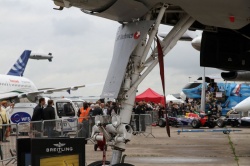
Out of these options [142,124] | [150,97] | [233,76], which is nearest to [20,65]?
[150,97]

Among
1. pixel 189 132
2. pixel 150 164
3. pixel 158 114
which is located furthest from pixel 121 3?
pixel 158 114

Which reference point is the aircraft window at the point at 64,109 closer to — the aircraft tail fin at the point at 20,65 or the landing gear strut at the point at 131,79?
the landing gear strut at the point at 131,79

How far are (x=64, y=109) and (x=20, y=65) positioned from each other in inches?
854

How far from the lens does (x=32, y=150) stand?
5539 mm

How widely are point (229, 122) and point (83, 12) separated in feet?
68.7

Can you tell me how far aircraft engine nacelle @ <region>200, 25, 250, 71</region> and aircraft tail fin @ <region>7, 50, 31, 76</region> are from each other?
122 ft

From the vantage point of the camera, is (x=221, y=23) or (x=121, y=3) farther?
(x=221, y=23)

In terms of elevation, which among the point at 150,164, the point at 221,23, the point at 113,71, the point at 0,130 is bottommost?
the point at 150,164

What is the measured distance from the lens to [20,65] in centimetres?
4412

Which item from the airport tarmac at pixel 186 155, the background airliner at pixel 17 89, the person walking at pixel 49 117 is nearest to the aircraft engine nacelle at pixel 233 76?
the airport tarmac at pixel 186 155

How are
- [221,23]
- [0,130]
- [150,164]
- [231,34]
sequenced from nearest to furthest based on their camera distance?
[221,23] → [231,34] → [150,164] → [0,130]

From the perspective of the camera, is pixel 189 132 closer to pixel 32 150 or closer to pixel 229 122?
pixel 229 122

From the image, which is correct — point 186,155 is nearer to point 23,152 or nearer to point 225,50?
point 225,50

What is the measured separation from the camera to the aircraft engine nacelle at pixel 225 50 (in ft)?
25.2
